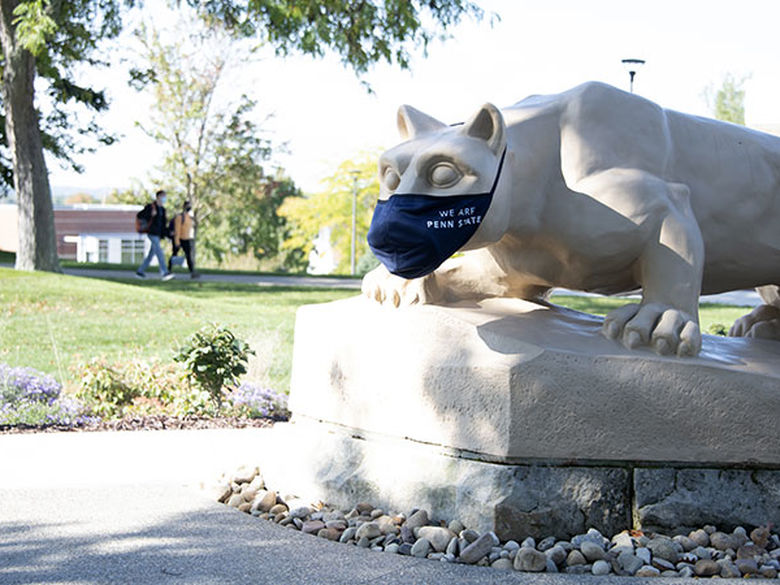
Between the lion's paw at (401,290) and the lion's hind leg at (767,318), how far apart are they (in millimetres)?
1998

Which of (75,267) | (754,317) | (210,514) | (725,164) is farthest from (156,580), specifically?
(75,267)

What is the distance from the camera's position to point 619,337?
4520mm

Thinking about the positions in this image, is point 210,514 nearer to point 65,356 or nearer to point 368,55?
point 65,356

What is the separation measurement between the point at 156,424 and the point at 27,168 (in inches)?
404

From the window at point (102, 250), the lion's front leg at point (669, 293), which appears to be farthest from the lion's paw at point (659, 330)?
the window at point (102, 250)

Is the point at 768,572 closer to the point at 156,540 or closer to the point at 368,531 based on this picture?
the point at 368,531

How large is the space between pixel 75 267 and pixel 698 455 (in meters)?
20.1

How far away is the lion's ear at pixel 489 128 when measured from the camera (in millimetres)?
4348

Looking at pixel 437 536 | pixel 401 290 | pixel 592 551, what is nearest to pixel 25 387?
pixel 401 290

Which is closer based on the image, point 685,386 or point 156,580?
point 156,580

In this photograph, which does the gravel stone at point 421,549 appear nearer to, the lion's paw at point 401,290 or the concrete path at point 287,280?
the lion's paw at point 401,290

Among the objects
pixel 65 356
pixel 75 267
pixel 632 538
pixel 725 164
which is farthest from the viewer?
pixel 75 267

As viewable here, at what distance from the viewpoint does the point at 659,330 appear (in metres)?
4.38

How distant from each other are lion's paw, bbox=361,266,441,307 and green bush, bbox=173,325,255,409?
317 centimetres
